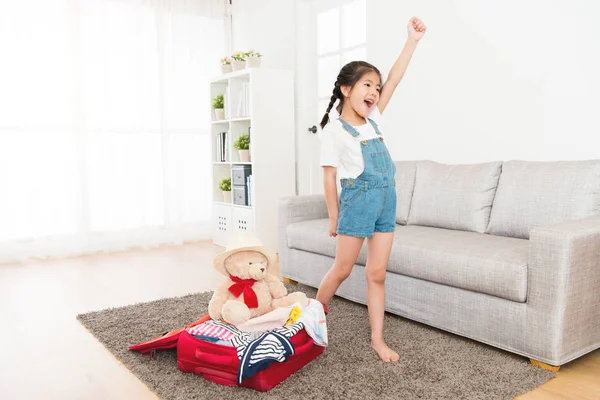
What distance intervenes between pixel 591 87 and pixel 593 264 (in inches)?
41.9

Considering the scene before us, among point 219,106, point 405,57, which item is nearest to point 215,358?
point 405,57

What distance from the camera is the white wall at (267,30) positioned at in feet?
14.9

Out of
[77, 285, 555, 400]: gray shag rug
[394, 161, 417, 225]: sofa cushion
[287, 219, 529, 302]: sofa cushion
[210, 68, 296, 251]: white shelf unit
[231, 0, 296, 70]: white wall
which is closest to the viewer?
[77, 285, 555, 400]: gray shag rug

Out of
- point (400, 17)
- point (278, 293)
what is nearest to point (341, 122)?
point (278, 293)

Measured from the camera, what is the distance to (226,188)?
466cm

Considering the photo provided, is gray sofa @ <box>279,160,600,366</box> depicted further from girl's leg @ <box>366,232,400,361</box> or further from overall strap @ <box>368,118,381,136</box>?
overall strap @ <box>368,118,381,136</box>

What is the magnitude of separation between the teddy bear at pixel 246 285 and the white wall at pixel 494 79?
162 centimetres

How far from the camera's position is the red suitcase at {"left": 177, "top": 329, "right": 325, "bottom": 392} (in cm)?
178

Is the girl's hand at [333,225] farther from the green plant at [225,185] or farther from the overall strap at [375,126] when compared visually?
the green plant at [225,185]

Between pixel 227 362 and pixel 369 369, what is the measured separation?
516 mm

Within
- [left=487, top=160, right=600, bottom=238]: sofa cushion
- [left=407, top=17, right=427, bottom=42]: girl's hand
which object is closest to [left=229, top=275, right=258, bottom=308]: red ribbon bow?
[left=407, top=17, right=427, bottom=42]: girl's hand

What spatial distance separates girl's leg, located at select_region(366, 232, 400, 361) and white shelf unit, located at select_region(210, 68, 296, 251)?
6.79 ft

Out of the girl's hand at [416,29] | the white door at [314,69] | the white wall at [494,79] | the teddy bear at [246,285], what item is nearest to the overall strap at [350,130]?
the girl's hand at [416,29]

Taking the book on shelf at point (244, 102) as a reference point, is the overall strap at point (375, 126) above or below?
below
